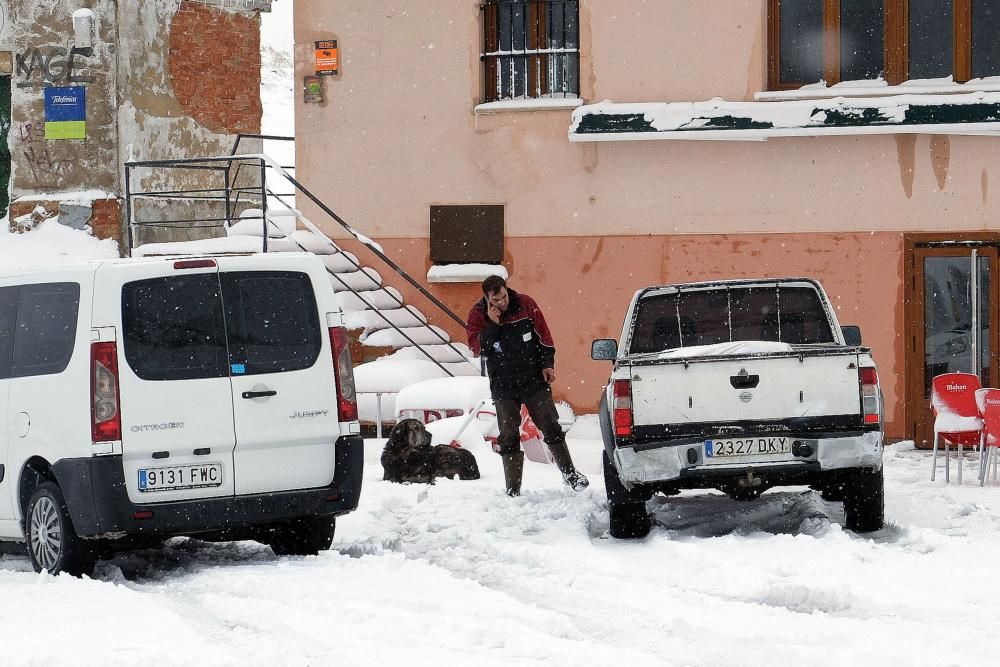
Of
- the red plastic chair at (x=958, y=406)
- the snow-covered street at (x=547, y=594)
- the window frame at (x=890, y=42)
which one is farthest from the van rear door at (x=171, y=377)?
the window frame at (x=890, y=42)

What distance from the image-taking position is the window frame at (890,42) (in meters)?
17.2

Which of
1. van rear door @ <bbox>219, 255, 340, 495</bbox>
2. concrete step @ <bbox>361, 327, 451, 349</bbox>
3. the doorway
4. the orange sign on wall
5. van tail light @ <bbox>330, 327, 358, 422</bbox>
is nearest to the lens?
van rear door @ <bbox>219, 255, 340, 495</bbox>

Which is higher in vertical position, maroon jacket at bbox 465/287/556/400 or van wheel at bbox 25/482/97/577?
maroon jacket at bbox 465/287/556/400

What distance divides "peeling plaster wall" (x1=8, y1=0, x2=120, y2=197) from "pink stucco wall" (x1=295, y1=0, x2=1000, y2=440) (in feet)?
15.1

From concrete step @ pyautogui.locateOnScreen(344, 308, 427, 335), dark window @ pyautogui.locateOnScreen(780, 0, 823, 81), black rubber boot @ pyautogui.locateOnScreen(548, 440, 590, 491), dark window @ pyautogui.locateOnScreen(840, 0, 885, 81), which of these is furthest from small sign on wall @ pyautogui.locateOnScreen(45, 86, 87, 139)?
black rubber boot @ pyautogui.locateOnScreen(548, 440, 590, 491)

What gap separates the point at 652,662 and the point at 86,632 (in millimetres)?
2579

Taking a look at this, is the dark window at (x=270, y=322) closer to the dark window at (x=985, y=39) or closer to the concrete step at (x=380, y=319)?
the concrete step at (x=380, y=319)

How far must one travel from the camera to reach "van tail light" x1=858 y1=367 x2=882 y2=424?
31.0ft

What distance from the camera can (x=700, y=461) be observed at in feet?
31.2

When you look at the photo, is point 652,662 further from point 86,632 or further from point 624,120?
point 624,120

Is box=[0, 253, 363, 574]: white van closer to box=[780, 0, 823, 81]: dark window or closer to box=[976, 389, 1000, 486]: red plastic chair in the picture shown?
box=[976, 389, 1000, 486]: red plastic chair

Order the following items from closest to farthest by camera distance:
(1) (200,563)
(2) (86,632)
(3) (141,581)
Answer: (2) (86,632)
(3) (141,581)
(1) (200,563)

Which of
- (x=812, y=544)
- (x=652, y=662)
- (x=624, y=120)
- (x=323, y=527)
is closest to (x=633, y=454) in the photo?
(x=812, y=544)

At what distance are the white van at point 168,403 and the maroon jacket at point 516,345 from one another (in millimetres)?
2942
